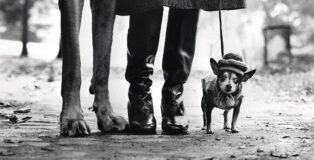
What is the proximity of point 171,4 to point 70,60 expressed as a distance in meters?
0.73

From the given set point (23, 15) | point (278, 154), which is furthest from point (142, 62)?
point (23, 15)

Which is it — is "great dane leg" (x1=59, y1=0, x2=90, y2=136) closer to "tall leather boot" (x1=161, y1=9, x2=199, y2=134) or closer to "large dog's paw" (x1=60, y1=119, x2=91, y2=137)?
"large dog's paw" (x1=60, y1=119, x2=91, y2=137)

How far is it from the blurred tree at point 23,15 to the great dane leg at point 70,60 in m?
15.9

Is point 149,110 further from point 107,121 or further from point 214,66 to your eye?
point 214,66

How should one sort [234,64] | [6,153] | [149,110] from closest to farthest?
1. [6,153]
2. [234,64]
3. [149,110]

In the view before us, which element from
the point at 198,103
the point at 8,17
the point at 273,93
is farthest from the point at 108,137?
the point at 8,17

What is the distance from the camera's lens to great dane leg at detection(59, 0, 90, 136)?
10.7 ft

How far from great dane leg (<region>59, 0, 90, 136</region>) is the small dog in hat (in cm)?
79

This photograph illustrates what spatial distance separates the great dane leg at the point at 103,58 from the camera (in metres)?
3.48

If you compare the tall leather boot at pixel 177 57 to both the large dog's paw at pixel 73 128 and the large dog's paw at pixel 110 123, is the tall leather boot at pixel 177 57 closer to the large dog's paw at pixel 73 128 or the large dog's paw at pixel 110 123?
Result: the large dog's paw at pixel 110 123

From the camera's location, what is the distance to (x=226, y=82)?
341 cm

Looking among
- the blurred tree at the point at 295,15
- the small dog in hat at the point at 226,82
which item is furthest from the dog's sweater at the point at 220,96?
the blurred tree at the point at 295,15

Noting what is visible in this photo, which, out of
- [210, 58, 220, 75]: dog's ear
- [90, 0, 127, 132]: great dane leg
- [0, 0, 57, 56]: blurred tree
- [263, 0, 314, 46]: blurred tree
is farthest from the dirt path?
[263, 0, 314, 46]: blurred tree

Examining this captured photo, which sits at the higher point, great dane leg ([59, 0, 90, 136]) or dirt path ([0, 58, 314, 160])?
great dane leg ([59, 0, 90, 136])
